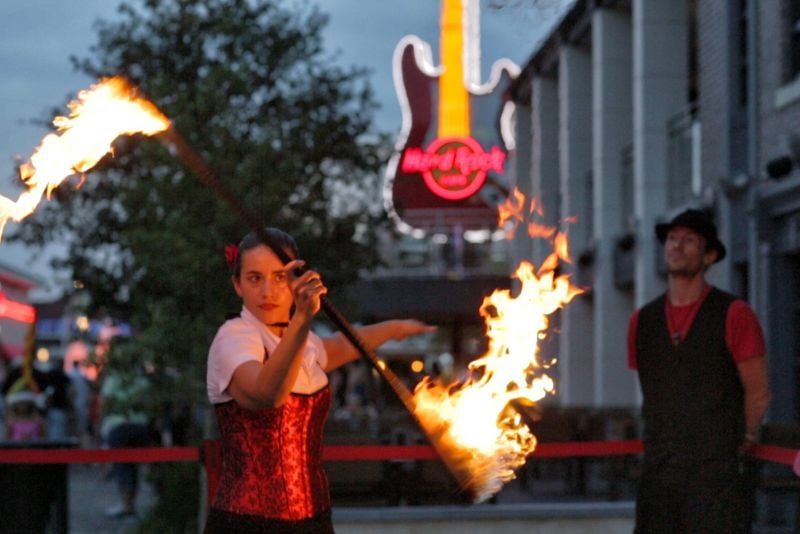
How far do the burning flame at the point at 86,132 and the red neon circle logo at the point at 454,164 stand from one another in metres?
19.1

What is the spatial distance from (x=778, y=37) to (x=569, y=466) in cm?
467

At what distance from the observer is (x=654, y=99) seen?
18.6 meters

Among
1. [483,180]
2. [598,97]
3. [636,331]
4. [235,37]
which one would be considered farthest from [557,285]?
[483,180]

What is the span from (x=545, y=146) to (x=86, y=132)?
22.0m

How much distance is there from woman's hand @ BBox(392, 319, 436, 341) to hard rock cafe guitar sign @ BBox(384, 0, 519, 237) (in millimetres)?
17878

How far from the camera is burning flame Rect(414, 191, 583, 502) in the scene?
503 centimetres

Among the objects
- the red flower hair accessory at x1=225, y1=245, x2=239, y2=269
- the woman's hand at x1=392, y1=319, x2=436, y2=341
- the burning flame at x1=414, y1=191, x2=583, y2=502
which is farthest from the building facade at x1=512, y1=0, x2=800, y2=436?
the red flower hair accessory at x1=225, y1=245, x2=239, y2=269

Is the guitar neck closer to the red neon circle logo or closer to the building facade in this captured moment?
the red neon circle logo

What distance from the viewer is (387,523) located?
33.0 ft

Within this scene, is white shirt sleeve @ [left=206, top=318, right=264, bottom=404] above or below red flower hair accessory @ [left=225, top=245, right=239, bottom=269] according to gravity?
below

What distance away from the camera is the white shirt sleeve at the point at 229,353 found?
464 cm

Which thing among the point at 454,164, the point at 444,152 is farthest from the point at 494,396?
the point at 454,164

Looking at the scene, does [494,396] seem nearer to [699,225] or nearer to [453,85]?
[699,225]

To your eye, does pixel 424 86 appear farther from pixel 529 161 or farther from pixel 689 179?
pixel 689 179
